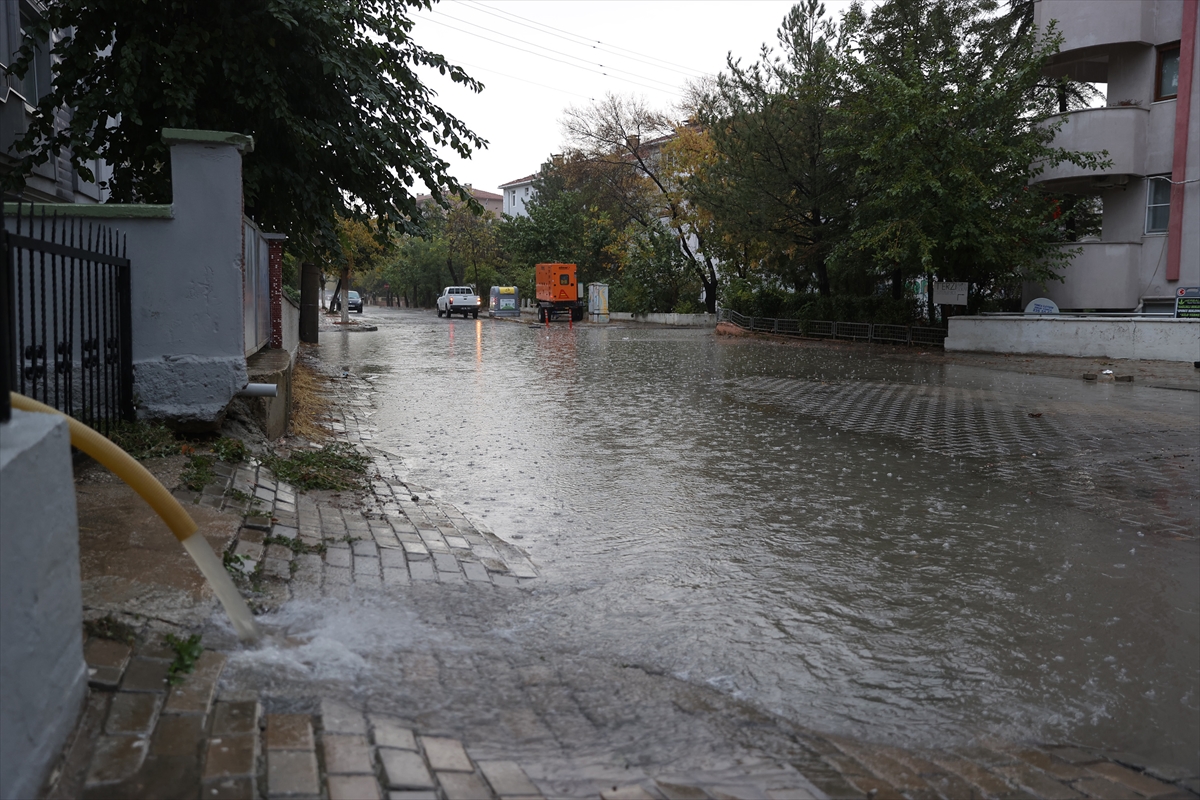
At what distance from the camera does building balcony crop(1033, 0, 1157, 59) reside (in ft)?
78.2

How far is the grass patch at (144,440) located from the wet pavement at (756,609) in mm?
613

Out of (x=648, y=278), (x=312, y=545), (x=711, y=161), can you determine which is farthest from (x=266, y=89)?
(x=648, y=278)

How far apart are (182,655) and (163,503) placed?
0.53 metres

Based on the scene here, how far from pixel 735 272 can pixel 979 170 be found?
713 inches

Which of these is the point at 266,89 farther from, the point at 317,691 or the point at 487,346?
the point at 487,346

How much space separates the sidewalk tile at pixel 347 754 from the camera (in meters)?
2.87

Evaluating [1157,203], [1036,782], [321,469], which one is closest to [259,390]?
[321,469]

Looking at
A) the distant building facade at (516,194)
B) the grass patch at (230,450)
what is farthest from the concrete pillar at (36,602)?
the distant building facade at (516,194)

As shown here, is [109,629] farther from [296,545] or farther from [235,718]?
[296,545]

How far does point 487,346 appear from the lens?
2753 cm

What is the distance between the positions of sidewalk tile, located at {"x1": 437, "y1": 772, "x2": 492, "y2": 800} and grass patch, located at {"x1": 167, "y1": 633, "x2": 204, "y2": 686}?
968mm

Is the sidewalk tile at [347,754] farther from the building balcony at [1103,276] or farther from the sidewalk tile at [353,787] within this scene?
the building balcony at [1103,276]

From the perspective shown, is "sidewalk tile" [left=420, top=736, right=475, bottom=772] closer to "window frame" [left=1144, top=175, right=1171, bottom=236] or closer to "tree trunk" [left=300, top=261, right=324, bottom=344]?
"tree trunk" [left=300, top=261, right=324, bottom=344]

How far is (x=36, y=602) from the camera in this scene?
8.42ft
